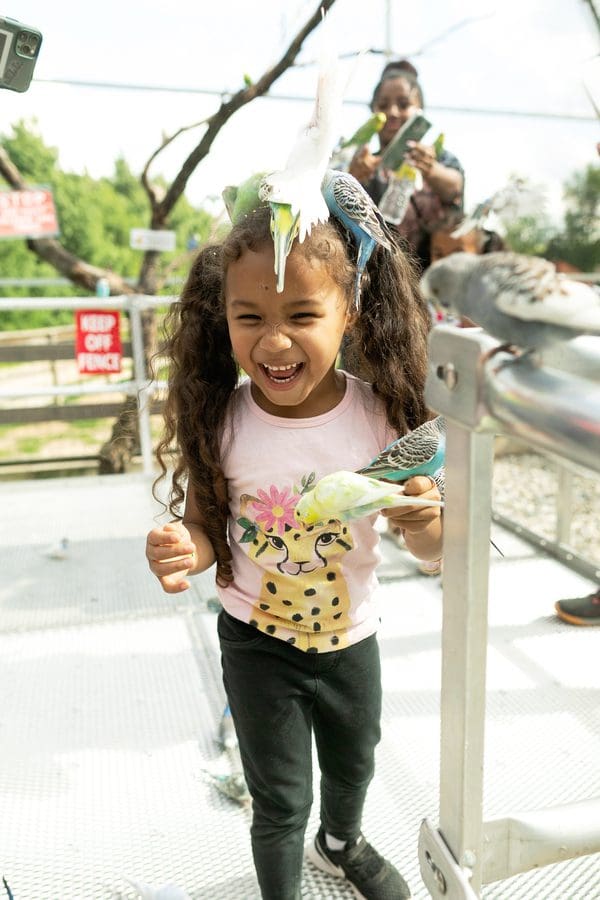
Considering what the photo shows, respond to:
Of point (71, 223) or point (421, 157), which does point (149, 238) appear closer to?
point (421, 157)

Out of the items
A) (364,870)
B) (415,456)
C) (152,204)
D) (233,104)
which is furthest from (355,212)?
(152,204)

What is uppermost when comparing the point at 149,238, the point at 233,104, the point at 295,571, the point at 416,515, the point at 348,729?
the point at 233,104

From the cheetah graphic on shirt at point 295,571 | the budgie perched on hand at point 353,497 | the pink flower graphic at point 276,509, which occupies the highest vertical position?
the budgie perched on hand at point 353,497

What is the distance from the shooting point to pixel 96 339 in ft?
12.2

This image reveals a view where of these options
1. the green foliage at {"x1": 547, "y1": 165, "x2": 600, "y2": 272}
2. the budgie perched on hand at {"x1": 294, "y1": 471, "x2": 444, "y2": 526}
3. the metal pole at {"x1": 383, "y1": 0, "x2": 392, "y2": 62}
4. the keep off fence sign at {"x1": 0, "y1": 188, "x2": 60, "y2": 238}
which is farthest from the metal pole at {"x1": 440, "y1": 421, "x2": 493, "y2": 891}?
the green foliage at {"x1": 547, "y1": 165, "x2": 600, "y2": 272}

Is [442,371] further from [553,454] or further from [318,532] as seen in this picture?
[318,532]

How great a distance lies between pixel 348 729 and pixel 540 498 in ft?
10.8

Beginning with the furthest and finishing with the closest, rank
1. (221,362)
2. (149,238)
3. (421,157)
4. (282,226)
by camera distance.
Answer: (149,238) → (421,157) → (221,362) → (282,226)

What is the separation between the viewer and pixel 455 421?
1.81 ft

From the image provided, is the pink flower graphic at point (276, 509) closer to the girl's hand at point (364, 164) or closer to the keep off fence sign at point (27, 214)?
the girl's hand at point (364, 164)

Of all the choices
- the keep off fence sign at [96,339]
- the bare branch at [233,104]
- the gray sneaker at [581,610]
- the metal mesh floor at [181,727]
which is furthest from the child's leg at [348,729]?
the bare branch at [233,104]

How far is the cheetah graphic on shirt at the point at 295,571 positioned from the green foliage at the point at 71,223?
31.7ft

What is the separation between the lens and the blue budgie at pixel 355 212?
1.04 meters

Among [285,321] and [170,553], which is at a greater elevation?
[285,321]
